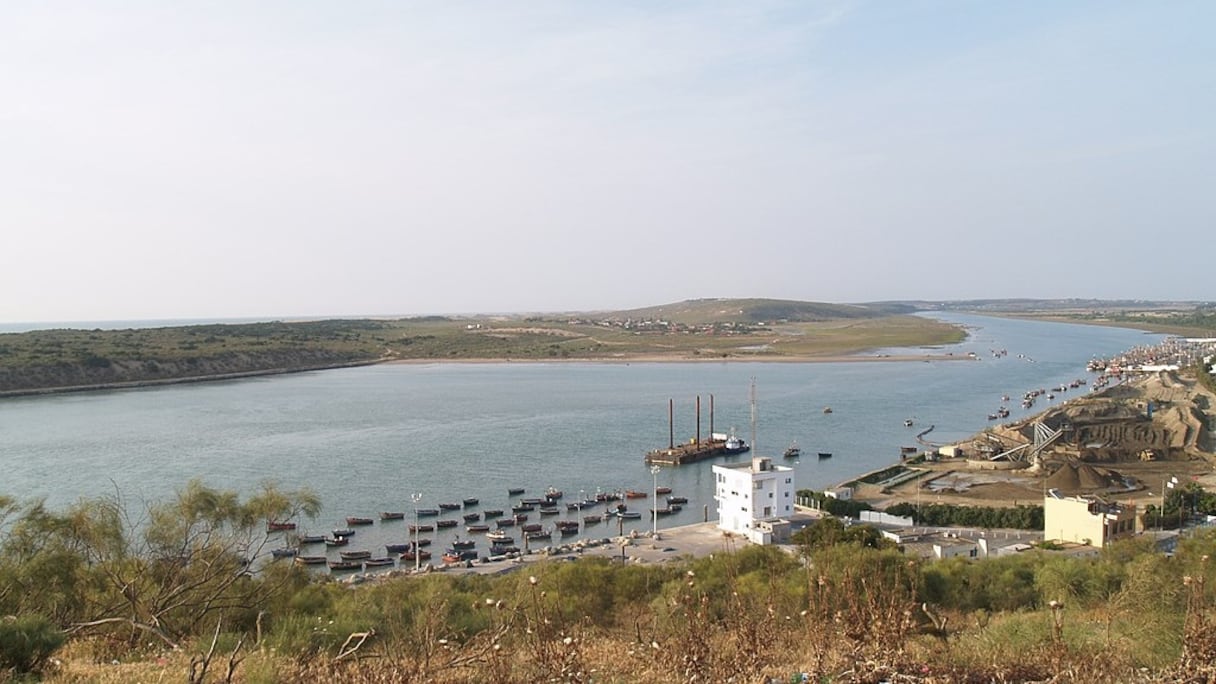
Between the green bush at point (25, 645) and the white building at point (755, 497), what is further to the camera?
the white building at point (755, 497)

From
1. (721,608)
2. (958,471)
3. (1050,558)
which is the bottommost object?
(958,471)

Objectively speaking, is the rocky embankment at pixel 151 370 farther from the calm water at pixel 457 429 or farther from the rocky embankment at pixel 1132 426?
the rocky embankment at pixel 1132 426

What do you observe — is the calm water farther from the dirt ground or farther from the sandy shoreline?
the sandy shoreline

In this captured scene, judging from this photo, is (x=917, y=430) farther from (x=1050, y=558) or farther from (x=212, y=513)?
(x=212, y=513)

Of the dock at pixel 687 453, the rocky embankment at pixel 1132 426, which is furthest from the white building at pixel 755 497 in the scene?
the rocky embankment at pixel 1132 426

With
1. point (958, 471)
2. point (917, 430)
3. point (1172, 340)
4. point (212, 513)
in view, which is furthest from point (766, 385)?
point (1172, 340)

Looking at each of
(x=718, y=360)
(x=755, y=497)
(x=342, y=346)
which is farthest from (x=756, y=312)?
(x=755, y=497)

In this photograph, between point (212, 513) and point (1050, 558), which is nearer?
point (212, 513)
